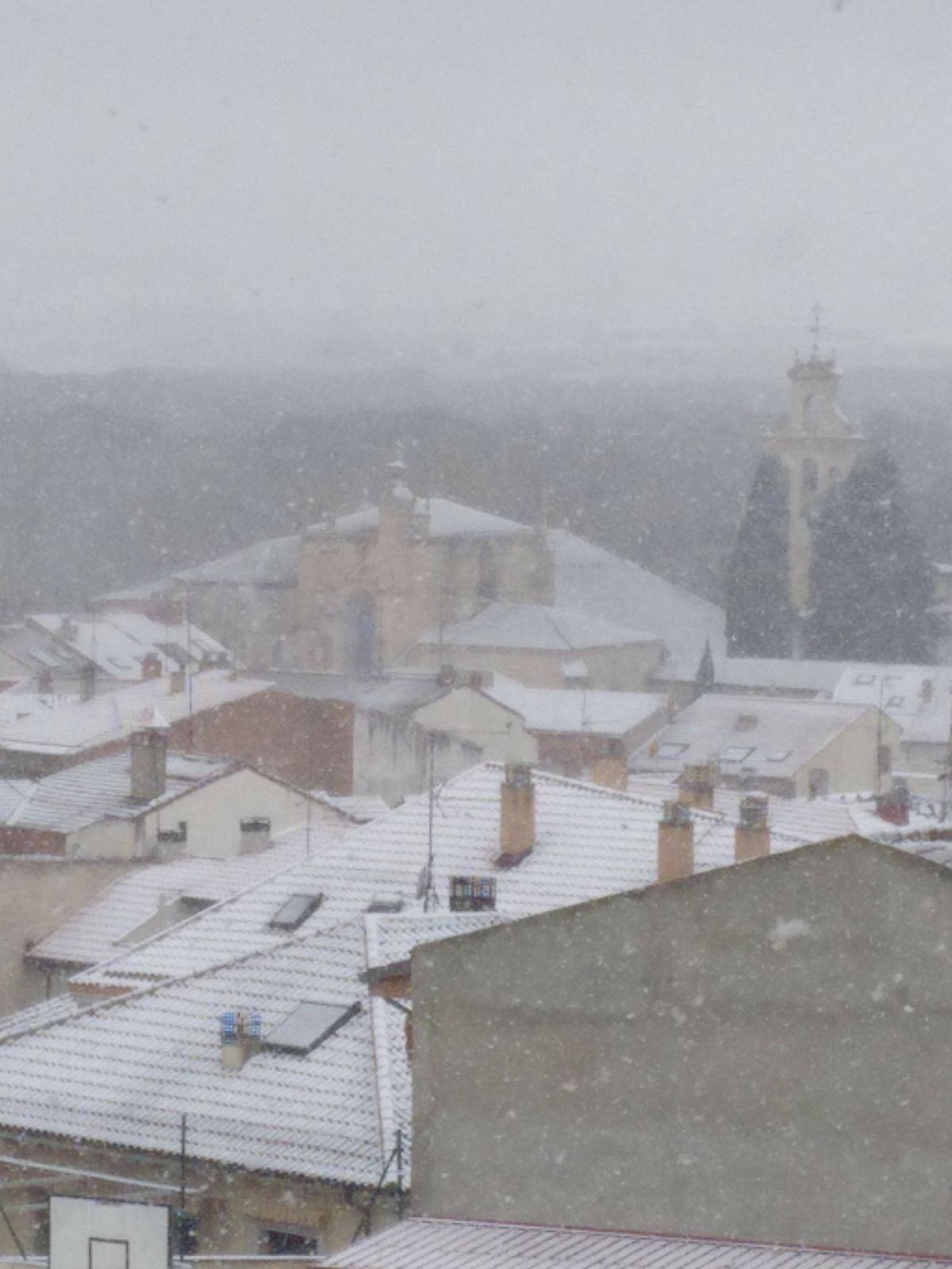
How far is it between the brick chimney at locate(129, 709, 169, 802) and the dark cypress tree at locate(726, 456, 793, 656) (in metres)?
35.6

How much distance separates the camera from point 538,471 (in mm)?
87250

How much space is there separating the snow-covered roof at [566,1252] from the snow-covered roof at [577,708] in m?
26.9

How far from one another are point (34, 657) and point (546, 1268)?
3874 cm

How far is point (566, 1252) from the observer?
279 inches

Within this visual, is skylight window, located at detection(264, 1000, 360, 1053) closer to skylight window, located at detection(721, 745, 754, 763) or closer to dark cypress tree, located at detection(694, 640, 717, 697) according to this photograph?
skylight window, located at detection(721, 745, 754, 763)

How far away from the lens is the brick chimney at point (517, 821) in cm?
1260

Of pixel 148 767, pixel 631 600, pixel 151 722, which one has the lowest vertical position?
pixel 631 600

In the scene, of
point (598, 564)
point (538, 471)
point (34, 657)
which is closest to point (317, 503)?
point (538, 471)

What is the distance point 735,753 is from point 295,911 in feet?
73.7

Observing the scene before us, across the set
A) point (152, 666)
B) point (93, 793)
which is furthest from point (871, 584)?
point (93, 793)

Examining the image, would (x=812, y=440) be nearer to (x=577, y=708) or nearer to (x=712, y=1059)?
(x=577, y=708)

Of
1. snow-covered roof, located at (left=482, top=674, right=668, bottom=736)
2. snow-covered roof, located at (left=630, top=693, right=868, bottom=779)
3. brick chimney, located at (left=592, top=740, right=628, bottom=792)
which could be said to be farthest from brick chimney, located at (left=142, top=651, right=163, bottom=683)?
brick chimney, located at (left=592, top=740, right=628, bottom=792)

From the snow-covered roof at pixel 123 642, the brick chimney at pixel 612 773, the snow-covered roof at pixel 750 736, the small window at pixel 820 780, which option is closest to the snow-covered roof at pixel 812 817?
the brick chimney at pixel 612 773

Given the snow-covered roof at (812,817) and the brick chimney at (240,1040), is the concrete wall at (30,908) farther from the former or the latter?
the brick chimney at (240,1040)
